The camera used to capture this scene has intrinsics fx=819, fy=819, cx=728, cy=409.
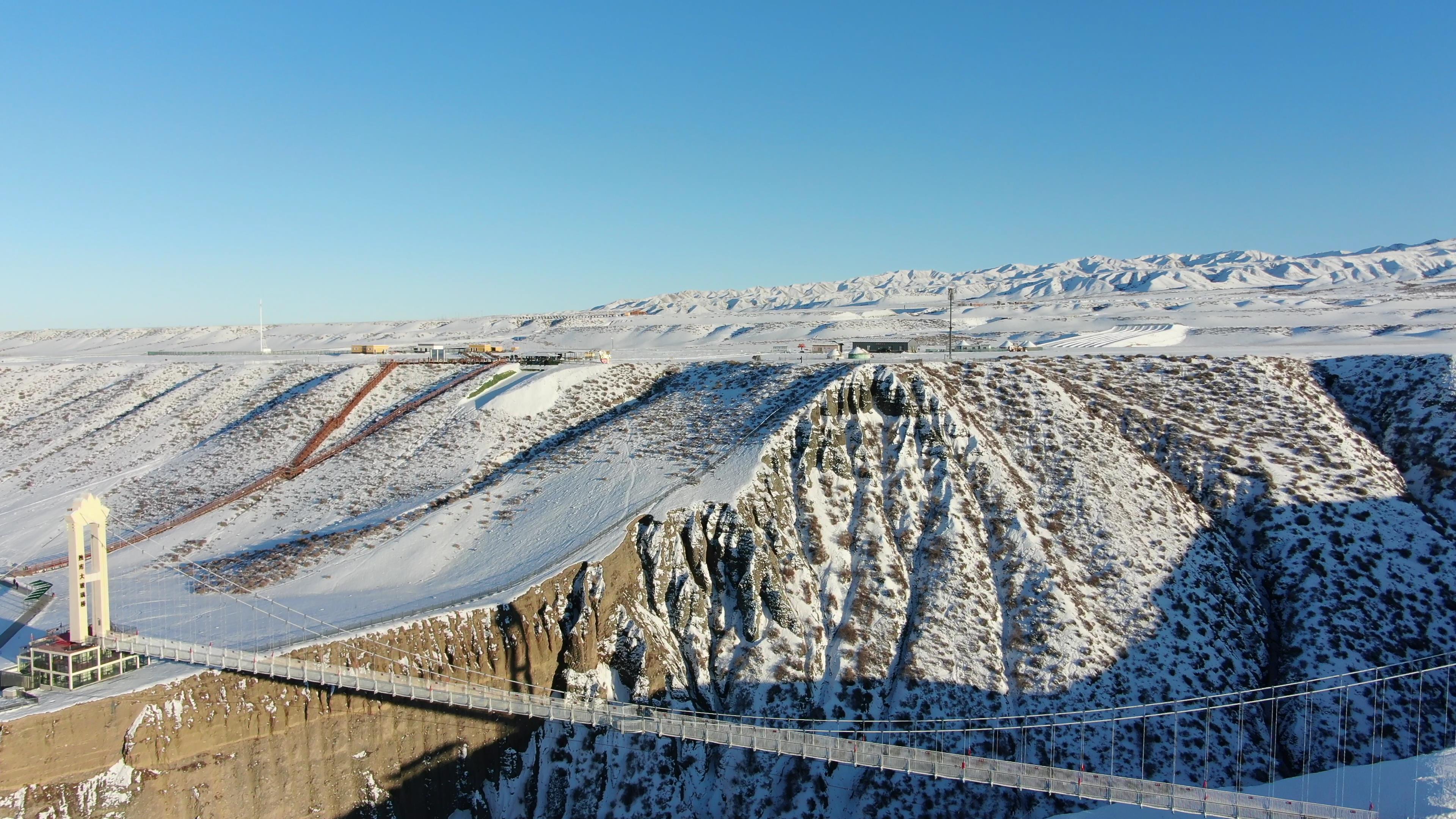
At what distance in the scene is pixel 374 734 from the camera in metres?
29.2

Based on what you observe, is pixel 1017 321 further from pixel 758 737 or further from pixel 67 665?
pixel 67 665

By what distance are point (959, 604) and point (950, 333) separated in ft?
67.0

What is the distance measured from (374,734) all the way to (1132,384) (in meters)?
45.9

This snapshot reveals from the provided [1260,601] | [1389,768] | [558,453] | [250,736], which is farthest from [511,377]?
[1389,768]

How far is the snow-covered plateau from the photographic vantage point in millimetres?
29391

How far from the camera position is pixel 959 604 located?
36.3 m

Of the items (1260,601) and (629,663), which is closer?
(629,663)

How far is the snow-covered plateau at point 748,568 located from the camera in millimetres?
29391

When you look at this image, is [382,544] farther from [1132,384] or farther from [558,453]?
[1132,384]

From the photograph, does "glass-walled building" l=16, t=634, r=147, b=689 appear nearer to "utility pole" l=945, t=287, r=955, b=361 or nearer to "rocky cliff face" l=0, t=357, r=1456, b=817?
"rocky cliff face" l=0, t=357, r=1456, b=817

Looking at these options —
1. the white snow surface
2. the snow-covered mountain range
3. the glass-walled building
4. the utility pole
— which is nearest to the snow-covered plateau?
the glass-walled building

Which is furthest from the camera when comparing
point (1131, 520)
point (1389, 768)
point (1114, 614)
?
point (1131, 520)

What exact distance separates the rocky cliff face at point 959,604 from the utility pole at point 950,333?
29.4ft

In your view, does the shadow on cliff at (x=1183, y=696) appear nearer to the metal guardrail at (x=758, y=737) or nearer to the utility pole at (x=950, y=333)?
the metal guardrail at (x=758, y=737)
